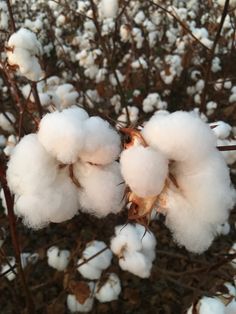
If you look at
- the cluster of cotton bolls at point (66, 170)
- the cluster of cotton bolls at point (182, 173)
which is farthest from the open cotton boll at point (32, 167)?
the cluster of cotton bolls at point (182, 173)

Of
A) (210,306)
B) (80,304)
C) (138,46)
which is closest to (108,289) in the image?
(80,304)

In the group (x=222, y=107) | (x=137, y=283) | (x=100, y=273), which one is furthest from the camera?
(x=222, y=107)

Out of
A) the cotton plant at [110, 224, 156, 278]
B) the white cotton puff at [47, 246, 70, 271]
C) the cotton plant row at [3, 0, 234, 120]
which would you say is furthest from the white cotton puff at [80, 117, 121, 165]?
the cotton plant row at [3, 0, 234, 120]

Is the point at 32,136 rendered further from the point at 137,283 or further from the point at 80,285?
the point at 137,283

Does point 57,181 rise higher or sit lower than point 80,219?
higher

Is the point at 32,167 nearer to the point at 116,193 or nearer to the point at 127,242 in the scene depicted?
the point at 116,193

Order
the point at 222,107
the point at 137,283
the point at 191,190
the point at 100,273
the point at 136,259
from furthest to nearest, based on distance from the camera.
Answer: the point at 222,107 < the point at 137,283 < the point at 100,273 < the point at 136,259 < the point at 191,190

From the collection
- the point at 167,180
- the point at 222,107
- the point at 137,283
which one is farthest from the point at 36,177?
the point at 222,107
